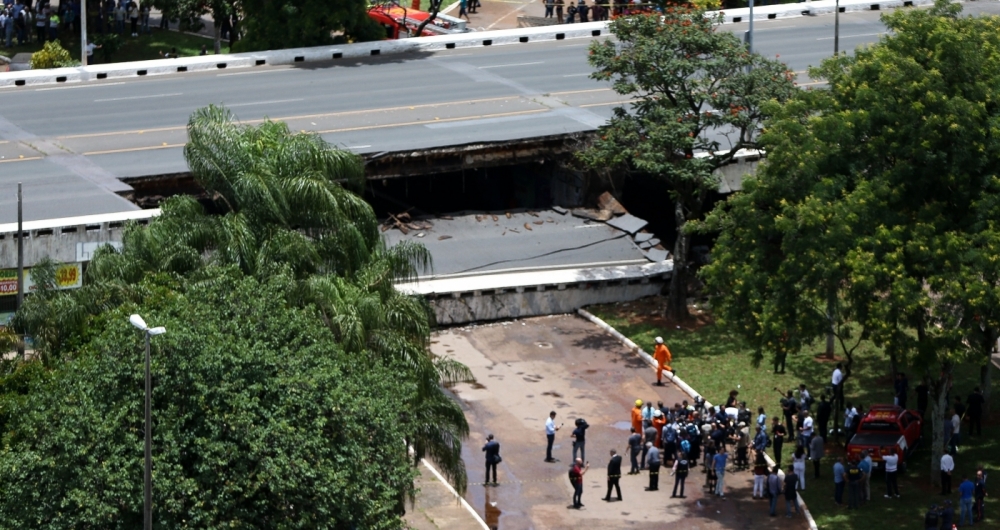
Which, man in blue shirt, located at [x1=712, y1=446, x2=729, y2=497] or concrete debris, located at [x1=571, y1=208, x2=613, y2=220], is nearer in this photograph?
Answer: man in blue shirt, located at [x1=712, y1=446, x2=729, y2=497]

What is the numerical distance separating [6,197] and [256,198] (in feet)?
45.1

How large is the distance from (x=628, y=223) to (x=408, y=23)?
60.6 ft

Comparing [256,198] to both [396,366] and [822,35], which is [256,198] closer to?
[396,366]

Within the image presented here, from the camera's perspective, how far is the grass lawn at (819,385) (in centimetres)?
3106

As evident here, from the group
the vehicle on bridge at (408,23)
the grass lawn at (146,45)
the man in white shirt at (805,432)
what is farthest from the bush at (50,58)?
the man in white shirt at (805,432)

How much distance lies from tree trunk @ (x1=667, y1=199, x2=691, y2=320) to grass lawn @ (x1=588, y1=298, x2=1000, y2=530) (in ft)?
1.23

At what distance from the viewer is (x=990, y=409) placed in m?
35.5

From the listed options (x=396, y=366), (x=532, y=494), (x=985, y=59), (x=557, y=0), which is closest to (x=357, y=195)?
(x=396, y=366)

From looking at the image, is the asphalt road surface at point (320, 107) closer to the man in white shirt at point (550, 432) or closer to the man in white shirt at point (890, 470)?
the man in white shirt at point (550, 432)

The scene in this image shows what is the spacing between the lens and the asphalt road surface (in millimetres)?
41000

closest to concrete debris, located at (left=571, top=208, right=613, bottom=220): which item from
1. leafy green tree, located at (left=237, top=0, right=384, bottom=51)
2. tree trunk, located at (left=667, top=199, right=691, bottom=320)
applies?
tree trunk, located at (left=667, top=199, right=691, bottom=320)

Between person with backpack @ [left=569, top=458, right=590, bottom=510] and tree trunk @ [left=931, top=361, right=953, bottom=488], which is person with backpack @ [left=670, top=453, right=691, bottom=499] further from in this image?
tree trunk @ [left=931, top=361, right=953, bottom=488]

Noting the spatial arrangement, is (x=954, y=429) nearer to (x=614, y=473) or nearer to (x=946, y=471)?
(x=946, y=471)

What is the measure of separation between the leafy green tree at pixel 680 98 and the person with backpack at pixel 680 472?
882cm
